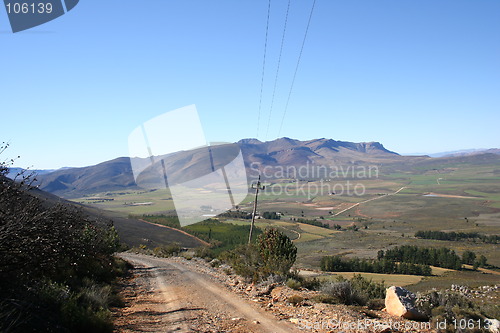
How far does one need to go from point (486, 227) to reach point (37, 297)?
104 m

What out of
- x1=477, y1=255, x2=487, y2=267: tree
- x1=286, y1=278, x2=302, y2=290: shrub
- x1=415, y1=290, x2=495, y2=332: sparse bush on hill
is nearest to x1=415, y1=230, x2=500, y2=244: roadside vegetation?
x1=477, y1=255, x2=487, y2=267: tree

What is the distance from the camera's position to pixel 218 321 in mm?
9492

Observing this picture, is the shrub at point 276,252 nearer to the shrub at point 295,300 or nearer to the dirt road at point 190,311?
the dirt road at point 190,311

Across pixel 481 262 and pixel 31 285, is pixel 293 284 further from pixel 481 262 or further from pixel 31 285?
A: pixel 481 262

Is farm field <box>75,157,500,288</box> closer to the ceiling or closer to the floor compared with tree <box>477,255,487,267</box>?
closer to the floor

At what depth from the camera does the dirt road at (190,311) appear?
882cm

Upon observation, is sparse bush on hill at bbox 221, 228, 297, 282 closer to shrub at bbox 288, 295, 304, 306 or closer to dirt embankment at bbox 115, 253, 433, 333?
dirt embankment at bbox 115, 253, 433, 333

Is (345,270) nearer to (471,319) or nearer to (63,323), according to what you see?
(471,319)

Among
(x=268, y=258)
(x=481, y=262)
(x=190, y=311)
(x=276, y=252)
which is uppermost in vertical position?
(x=190, y=311)

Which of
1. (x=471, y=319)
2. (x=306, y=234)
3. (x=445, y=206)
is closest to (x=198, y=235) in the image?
→ (x=306, y=234)

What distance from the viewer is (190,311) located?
10.5 meters

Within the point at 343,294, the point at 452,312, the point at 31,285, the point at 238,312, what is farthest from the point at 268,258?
the point at 31,285

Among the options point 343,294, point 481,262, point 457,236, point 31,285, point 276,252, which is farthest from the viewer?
point 457,236

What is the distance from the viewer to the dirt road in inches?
347
